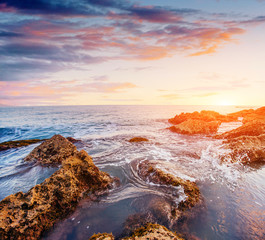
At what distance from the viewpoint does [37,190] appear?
503 centimetres

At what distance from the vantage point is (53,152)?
33.4ft

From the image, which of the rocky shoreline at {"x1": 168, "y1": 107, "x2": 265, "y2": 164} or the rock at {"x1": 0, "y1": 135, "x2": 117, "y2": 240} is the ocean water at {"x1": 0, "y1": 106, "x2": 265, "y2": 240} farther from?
the rocky shoreline at {"x1": 168, "y1": 107, "x2": 265, "y2": 164}

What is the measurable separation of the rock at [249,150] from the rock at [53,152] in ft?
40.1

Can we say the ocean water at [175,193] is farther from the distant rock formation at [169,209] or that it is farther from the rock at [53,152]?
the rock at [53,152]

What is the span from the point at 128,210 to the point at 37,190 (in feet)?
Answer: 11.7

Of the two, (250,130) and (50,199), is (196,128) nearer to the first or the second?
(250,130)

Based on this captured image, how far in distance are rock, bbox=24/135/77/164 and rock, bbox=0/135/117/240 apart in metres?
3.50

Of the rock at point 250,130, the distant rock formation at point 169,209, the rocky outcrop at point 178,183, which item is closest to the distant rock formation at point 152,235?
the distant rock formation at point 169,209

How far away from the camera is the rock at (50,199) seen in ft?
13.4

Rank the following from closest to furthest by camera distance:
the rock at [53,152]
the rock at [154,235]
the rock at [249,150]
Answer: the rock at [154,235] < the rock at [249,150] < the rock at [53,152]

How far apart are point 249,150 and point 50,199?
12525 millimetres

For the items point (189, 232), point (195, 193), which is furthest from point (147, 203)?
point (195, 193)

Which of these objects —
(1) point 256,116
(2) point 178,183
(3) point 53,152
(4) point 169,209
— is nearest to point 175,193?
(2) point 178,183

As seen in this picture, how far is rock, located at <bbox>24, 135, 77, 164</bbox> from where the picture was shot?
32.0 ft
